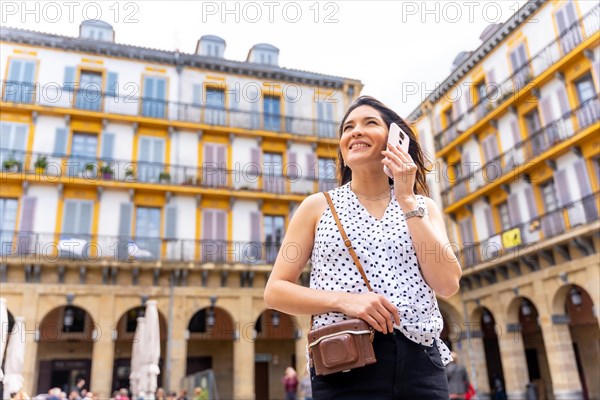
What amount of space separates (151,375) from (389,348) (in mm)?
15889

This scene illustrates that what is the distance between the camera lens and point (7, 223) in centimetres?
2092

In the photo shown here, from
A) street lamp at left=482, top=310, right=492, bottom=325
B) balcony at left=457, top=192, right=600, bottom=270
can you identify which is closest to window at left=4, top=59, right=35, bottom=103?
balcony at left=457, top=192, right=600, bottom=270

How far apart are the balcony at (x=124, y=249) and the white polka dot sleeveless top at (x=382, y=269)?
20470mm

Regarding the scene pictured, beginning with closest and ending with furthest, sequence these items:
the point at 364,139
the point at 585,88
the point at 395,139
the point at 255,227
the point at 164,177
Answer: the point at 395,139, the point at 364,139, the point at 585,88, the point at 164,177, the point at 255,227

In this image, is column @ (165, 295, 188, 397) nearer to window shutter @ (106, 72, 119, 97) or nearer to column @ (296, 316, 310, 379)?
column @ (296, 316, 310, 379)

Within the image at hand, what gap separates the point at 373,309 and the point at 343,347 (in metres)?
0.15

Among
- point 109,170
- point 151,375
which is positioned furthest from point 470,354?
point 109,170

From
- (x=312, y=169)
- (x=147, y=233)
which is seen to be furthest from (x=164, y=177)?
(x=312, y=169)

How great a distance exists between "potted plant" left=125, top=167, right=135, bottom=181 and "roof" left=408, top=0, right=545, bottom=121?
12145 mm

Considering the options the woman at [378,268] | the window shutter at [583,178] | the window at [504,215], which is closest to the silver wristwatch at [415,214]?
the woman at [378,268]

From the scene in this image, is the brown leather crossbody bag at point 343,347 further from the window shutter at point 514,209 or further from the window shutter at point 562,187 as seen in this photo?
the window shutter at point 514,209

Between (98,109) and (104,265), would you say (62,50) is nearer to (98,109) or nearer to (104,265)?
(98,109)

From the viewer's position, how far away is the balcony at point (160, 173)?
2150cm

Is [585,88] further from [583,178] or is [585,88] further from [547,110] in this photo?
[583,178]
